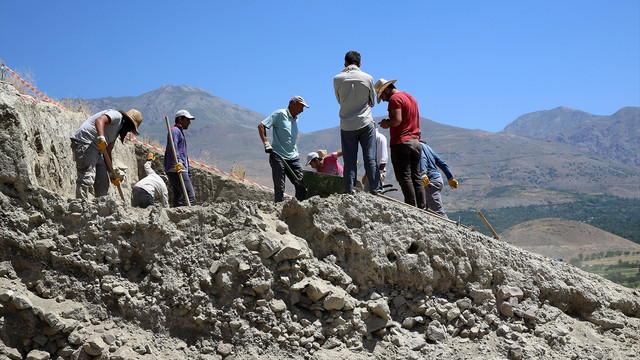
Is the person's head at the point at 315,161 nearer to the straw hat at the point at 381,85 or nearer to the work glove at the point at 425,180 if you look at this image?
the work glove at the point at 425,180

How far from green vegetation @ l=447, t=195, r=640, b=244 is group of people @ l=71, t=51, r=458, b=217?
49259mm

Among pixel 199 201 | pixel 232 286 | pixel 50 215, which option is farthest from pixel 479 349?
pixel 199 201

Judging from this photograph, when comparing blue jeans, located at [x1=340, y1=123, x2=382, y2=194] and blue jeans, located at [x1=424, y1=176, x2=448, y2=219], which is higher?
blue jeans, located at [x1=340, y1=123, x2=382, y2=194]

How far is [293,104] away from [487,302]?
9.73 feet

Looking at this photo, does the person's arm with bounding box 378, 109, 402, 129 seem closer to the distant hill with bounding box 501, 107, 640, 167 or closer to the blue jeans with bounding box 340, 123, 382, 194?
the blue jeans with bounding box 340, 123, 382, 194

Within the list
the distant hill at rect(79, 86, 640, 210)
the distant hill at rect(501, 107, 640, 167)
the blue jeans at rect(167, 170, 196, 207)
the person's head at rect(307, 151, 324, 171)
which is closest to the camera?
the blue jeans at rect(167, 170, 196, 207)

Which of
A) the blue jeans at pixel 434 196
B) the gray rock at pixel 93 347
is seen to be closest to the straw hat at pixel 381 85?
the blue jeans at pixel 434 196

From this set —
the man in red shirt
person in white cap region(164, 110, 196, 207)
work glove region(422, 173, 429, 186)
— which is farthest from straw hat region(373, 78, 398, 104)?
person in white cap region(164, 110, 196, 207)

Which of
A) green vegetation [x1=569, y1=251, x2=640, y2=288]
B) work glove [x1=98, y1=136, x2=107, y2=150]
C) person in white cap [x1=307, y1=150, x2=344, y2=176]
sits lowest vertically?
green vegetation [x1=569, y1=251, x2=640, y2=288]

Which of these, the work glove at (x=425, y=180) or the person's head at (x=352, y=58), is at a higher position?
the person's head at (x=352, y=58)

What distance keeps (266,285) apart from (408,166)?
84.1 inches

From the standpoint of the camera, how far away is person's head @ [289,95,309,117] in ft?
24.1

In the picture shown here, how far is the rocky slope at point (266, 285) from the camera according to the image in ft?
16.4

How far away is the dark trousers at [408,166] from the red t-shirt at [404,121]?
0.22 ft
